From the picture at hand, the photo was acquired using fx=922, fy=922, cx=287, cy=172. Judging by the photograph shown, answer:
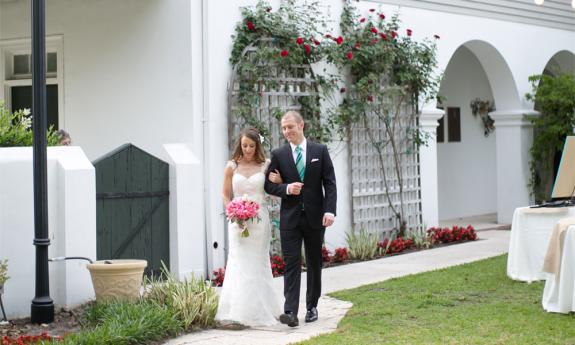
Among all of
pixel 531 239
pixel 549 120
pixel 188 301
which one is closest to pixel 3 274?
pixel 188 301

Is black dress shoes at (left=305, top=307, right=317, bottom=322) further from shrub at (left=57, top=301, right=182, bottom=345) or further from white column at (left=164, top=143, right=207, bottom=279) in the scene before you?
white column at (left=164, top=143, right=207, bottom=279)

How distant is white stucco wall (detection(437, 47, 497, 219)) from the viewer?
18.1 m

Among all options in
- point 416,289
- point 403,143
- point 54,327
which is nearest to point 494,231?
point 403,143

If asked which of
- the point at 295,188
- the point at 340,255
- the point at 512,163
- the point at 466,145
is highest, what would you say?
the point at 466,145

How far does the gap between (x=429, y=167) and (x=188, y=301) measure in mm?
7487

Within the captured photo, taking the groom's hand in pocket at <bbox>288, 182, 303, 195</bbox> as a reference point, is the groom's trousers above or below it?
below

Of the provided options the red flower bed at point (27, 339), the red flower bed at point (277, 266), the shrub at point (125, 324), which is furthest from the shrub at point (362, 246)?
the red flower bed at point (27, 339)

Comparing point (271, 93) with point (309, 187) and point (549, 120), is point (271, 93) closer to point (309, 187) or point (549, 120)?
point (309, 187)

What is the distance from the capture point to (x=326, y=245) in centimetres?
1275

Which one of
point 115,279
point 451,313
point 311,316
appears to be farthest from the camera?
point 451,313

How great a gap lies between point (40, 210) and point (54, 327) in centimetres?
102

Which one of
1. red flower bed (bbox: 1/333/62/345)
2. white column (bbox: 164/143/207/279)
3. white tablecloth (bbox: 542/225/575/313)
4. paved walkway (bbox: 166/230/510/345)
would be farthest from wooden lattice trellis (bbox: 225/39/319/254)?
red flower bed (bbox: 1/333/62/345)

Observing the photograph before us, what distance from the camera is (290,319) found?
7859 millimetres

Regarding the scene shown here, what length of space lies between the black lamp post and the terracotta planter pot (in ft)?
1.50
